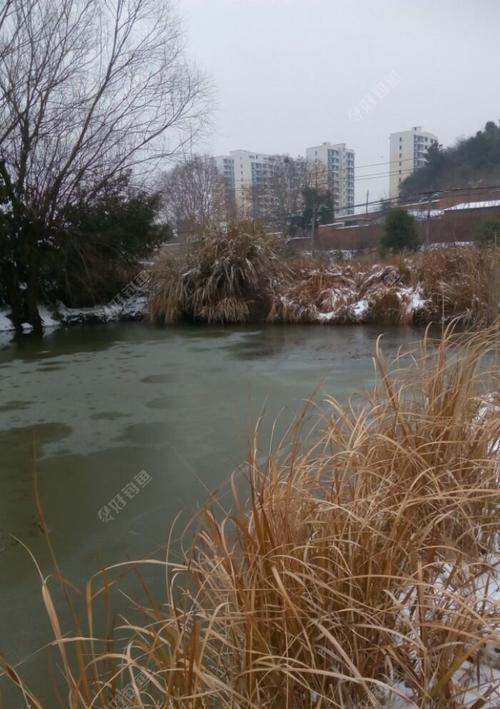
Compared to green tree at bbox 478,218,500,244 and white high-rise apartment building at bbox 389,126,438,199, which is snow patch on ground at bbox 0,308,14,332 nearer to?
green tree at bbox 478,218,500,244

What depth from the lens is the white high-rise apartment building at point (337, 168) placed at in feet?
72.3

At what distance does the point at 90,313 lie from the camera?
1054 centimetres

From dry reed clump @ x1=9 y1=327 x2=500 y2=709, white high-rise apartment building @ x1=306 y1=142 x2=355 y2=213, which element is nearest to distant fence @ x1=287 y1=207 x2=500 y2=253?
white high-rise apartment building @ x1=306 y1=142 x2=355 y2=213

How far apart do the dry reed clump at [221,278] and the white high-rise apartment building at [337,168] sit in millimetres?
12056

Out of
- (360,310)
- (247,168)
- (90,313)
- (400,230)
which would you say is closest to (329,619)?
(360,310)

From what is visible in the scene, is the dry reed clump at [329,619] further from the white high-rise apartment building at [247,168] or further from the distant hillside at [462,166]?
the white high-rise apartment building at [247,168]

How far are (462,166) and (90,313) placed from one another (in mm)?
14739

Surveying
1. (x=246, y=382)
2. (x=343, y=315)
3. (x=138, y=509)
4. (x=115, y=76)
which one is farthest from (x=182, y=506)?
(x=115, y=76)

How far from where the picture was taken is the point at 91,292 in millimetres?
10375

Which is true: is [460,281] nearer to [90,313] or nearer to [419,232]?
[90,313]

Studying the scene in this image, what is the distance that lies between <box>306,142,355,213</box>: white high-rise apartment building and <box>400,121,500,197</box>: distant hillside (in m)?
2.49

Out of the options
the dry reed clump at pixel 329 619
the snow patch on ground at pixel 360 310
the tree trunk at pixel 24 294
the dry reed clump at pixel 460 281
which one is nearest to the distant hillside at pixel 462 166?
the dry reed clump at pixel 460 281

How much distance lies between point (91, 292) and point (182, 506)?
8.63 m

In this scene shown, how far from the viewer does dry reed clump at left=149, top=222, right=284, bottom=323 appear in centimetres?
933
